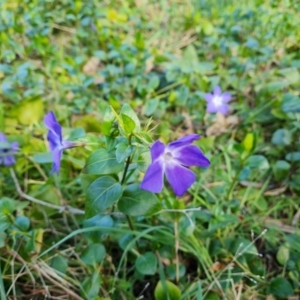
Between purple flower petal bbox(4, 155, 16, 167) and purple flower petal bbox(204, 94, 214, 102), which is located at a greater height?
purple flower petal bbox(204, 94, 214, 102)

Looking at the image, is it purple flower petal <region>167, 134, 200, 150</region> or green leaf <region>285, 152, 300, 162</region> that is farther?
green leaf <region>285, 152, 300, 162</region>

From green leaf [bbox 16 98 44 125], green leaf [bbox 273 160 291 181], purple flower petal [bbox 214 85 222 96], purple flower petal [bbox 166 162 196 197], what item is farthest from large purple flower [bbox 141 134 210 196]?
green leaf [bbox 16 98 44 125]

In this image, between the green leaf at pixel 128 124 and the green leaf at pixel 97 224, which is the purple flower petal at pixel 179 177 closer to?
the green leaf at pixel 128 124

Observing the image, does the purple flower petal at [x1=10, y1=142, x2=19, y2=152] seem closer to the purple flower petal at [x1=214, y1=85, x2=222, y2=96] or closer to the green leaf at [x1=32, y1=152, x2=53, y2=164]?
the green leaf at [x1=32, y1=152, x2=53, y2=164]

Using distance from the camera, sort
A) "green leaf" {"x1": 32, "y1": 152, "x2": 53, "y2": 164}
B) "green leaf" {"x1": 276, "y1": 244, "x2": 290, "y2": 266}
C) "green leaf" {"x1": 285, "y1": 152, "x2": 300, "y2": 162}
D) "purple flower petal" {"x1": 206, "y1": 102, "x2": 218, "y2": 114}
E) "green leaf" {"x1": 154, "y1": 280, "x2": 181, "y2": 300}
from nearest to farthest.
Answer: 1. "green leaf" {"x1": 154, "y1": 280, "x2": 181, "y2": 300}
2. "green leaf" {"x1": 276, "y1": 244, "x2": 290, "y2": 266}
3. "green leaf" {"x1": 32, "y1": 152, "x2": 53, "y2": 164}
4. "green leaf" {"x1": 285, "y1": 152, "x2": 300, "y2": 162}
5. "purple flower petal" {"x1": 206, "y1": 102, "x2": 218, "y2": 114}

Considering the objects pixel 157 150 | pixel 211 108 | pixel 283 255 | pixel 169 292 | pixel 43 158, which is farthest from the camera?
pixel 211 108

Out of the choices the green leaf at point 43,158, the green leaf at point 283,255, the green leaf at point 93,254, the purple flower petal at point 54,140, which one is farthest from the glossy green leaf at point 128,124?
the green leaf at point 283,255

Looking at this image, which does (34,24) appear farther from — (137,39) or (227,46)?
(227,46)

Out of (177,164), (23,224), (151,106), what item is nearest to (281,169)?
(151,106)

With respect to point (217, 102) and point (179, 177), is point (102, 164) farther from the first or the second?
point (217, 102)
